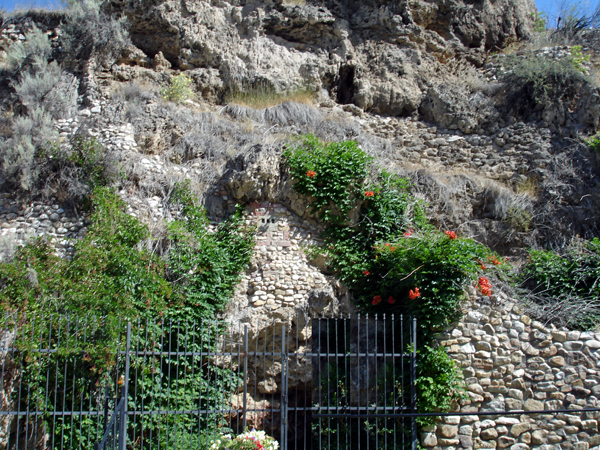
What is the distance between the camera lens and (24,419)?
662 cm

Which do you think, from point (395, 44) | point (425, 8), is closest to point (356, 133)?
point (395, 44)

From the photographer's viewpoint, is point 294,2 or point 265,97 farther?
point 294,2

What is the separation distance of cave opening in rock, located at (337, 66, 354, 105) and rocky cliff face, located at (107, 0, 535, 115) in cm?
2

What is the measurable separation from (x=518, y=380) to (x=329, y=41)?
9.15 m

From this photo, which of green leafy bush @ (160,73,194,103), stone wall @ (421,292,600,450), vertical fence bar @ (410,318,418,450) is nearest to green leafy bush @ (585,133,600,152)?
stone wall @ (421,292,600,450)

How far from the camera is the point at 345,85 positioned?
42.0 ft

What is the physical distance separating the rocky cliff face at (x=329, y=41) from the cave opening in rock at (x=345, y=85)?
0.08ft

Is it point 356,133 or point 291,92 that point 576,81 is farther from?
point 291,92

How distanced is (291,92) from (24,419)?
843 centimetres

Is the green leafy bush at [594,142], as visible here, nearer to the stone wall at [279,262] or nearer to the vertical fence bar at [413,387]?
the stone wall at [279,262]

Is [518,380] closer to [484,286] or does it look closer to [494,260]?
[484,286]

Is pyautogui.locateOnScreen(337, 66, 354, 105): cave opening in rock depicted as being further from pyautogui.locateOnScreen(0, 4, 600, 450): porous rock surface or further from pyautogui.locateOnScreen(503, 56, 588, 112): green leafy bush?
pyautogui.locateOnScreen(503, 56, 588, 112): green leafy bush

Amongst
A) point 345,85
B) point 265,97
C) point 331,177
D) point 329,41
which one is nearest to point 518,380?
point 331,177

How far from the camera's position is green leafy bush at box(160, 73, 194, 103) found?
1115 cm
